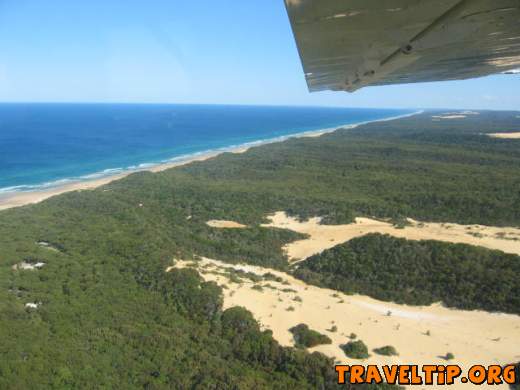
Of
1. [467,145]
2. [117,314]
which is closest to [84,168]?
[117,314]

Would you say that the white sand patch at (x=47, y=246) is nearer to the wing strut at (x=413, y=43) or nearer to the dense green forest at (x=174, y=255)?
the dense green forest at (x=174, y=255)

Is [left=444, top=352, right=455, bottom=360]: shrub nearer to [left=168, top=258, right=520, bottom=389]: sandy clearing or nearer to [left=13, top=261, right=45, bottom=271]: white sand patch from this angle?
[left=168, top=258, right=520, bottom=389]: sandy clearing

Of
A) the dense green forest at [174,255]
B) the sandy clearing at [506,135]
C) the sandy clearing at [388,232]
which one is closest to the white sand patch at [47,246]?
the dense green forest at [174,255]

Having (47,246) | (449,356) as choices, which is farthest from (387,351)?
(47,246)

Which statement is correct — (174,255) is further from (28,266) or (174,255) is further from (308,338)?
(308,338)

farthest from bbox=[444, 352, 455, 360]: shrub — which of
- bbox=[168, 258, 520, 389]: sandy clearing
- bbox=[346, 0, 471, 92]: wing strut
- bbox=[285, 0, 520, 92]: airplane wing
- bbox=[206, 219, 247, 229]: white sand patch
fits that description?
bbox=[206, 219, 247, 229]: white sand patch
